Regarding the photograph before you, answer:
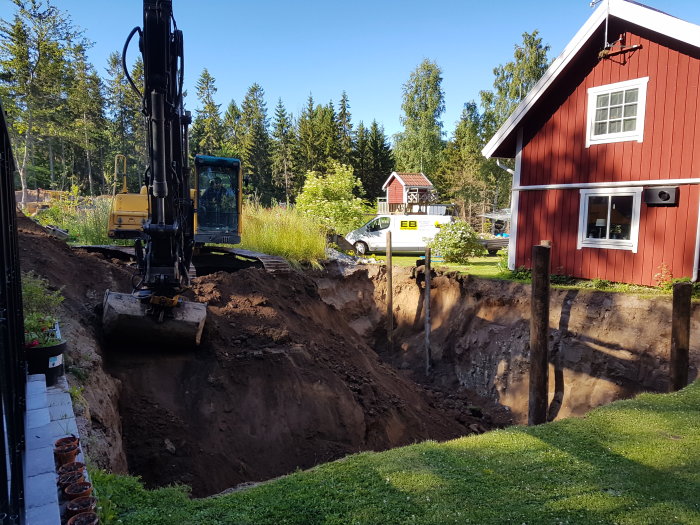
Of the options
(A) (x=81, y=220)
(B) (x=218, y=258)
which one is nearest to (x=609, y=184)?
(B) (x=218, y=258)

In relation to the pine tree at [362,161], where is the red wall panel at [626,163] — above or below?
below

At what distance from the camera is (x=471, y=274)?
12227 mm

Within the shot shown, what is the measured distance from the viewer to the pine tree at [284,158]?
4735 centimetres

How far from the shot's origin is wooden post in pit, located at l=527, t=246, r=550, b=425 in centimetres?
721

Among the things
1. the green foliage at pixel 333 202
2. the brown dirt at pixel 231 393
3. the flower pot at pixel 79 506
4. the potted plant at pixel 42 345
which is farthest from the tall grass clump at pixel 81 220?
the flower pot at pixel 79 506

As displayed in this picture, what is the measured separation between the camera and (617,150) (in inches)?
390

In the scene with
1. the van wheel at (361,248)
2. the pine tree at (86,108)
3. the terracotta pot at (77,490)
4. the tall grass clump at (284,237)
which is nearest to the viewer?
the terracotta pot at (77,490)

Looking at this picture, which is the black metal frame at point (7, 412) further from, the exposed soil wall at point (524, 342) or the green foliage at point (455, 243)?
the green foliage at point (455, 243)

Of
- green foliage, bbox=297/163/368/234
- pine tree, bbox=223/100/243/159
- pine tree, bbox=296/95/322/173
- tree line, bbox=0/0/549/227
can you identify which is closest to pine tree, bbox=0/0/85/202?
tree line, bbox=0/0/549/227

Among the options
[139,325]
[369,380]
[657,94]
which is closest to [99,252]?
[139,325]

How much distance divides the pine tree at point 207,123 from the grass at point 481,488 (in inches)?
1800

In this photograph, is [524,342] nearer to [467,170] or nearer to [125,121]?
[467,170]

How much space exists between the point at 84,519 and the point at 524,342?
905cm

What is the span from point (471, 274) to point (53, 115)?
84.9 ft
